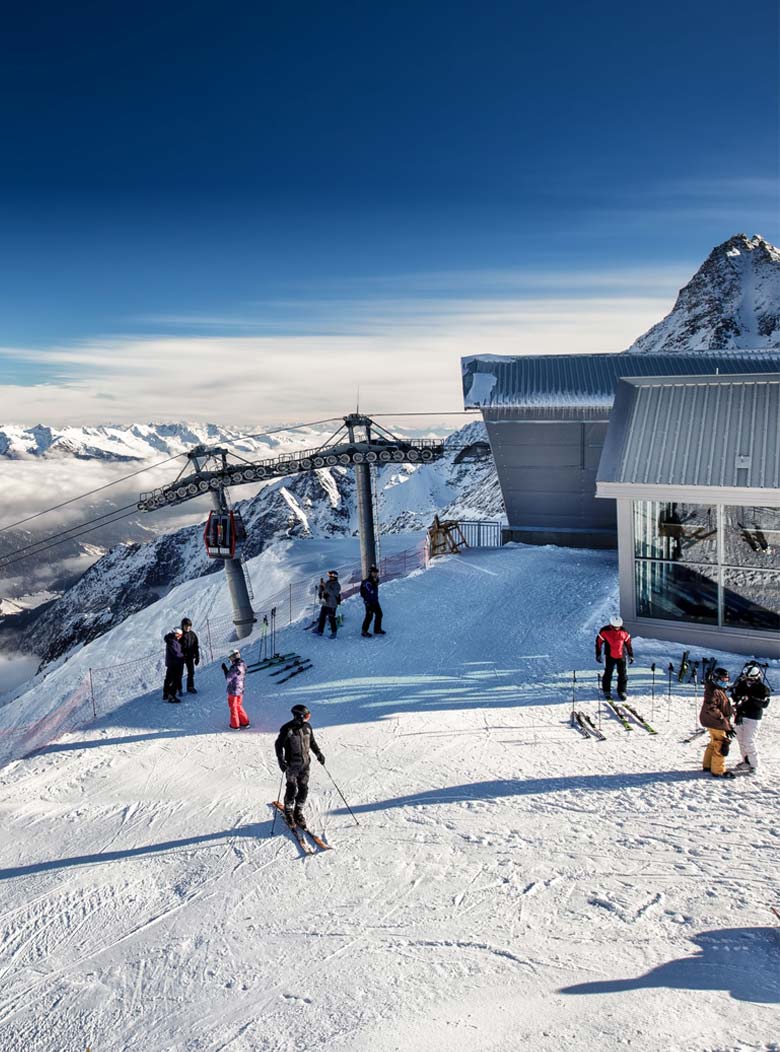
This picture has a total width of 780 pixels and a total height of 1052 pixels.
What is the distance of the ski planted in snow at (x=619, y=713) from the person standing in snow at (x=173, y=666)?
838 cm

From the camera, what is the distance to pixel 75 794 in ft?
32.8

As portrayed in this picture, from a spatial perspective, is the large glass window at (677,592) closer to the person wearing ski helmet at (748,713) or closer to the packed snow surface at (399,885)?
the packed snow surface at (399,885)

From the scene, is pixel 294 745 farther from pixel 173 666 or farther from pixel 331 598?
pixel 331 598

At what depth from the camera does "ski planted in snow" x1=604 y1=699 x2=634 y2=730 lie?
11.2 meters

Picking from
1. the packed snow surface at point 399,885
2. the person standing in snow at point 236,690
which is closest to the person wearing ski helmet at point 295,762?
the packed snow surface at point 399,885

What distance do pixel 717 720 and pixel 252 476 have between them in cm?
2124

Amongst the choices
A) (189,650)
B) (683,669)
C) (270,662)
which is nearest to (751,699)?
(683,669)

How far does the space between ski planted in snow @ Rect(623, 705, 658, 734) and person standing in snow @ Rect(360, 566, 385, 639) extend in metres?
6.51

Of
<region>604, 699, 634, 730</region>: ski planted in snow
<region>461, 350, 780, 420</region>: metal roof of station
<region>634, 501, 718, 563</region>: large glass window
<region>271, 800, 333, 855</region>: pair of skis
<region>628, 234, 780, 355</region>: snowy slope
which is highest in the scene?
<region>628, 234, 780, 355</region>: snowy slope

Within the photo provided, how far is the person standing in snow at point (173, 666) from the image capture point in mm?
13094

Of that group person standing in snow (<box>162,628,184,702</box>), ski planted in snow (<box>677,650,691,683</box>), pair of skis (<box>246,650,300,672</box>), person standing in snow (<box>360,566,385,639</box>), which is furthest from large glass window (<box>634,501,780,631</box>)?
person standing in snow (<box>162,628,184,702</box>)

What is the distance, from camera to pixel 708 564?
14.5 metres

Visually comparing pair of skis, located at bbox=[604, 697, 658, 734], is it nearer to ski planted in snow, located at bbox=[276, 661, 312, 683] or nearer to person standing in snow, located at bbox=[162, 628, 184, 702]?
ski planted in snow, located at bbox=[276, 661, 312, 683]

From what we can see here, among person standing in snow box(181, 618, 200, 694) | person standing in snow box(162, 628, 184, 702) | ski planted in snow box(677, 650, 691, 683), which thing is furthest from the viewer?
person standing in snow box(181, 618, 200, 694)
